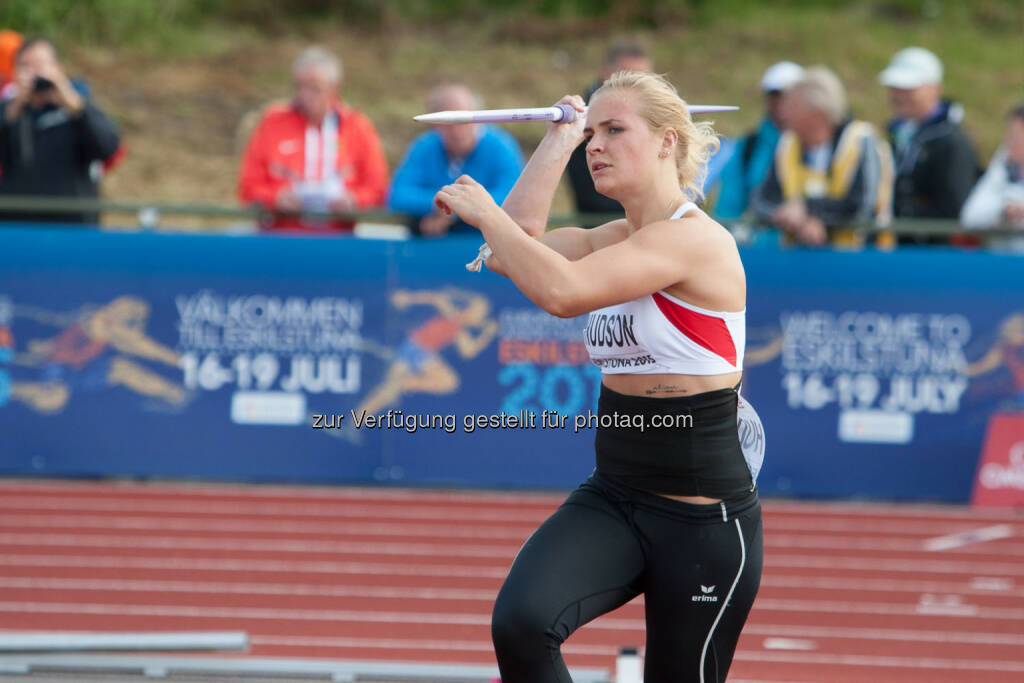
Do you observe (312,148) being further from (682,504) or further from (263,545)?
(682,504)

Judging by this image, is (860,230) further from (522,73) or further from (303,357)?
(522,73)

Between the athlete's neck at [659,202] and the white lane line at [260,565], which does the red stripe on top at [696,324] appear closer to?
the athlete's neck at [659,202]

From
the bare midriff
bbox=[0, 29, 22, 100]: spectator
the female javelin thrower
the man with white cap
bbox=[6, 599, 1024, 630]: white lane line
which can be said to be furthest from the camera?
bbox=[0, 29, 22, 100]: spectator

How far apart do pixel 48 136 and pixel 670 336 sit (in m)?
6.50

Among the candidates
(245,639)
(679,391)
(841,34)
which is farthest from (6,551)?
(841,34)

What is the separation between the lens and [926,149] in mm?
8797

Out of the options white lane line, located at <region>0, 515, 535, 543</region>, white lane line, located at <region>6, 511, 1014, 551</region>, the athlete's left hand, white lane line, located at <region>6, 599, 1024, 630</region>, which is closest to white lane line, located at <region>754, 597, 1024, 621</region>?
Answer: white lane line, located at <region>6, 599, 1024, 630</region>

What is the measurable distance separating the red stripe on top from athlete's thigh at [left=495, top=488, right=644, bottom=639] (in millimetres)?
554

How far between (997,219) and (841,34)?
46.2 ft

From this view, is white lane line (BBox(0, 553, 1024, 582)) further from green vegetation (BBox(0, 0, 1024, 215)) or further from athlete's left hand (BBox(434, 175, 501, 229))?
green vegetation (BBox(0, 0, 1024, 215))

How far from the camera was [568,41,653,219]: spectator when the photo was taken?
8633 mm

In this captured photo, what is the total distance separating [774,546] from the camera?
291 inches

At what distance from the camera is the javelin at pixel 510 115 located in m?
3.49

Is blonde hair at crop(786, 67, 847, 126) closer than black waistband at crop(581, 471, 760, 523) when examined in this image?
No
